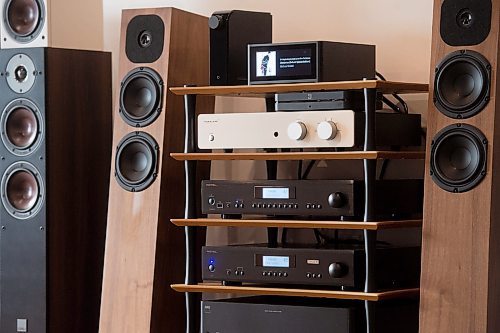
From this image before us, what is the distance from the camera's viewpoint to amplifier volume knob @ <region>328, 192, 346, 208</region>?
2881 millimetres

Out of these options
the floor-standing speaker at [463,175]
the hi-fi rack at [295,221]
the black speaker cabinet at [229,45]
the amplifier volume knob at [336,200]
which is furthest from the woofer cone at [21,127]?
the floor-standing speaker at [463,175]

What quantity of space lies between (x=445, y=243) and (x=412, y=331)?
0.44m

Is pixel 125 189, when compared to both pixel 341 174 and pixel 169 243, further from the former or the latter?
pixel 341 174

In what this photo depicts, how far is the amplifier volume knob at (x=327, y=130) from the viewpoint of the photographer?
2.85 meters

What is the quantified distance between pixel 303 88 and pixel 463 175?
1.54 ft

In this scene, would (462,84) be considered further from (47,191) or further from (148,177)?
(47,191)

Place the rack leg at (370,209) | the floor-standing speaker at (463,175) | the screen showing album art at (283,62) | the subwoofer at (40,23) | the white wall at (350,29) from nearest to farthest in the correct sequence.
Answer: the floor-standing speaker at (463,175) < the rack leg at (370,209) < the screen showing album art at (283,62) < the white wall at (350,29) < the subwoofer at (40,23)

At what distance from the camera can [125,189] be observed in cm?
321

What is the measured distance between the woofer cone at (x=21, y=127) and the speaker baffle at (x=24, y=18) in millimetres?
201

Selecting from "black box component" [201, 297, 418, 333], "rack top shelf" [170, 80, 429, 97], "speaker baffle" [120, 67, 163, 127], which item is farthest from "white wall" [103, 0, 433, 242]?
"black box component" [201, 297, 418, 333]

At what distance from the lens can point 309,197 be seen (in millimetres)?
2932

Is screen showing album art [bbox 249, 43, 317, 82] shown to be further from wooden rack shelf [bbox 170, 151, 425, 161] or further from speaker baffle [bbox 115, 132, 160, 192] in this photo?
speaker baffle [bbox 115, 132, 160, 192]

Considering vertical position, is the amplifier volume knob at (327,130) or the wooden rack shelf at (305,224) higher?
the amplifier volume knob at (327,130)

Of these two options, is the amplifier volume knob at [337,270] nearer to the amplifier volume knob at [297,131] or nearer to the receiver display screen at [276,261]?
Result: the receiver display screen at [276,261]
